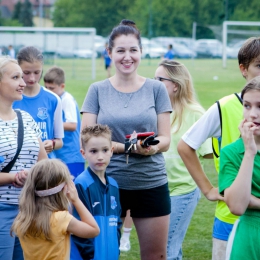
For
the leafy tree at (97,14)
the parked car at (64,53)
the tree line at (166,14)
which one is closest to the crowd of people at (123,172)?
the parked car at (64,53)

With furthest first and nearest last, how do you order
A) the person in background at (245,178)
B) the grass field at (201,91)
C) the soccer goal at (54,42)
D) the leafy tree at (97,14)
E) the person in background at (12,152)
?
1. the leafy tree at (97,14)
2. the soccer goal at (54,42)
3. the grass field at (201,91)
4. the person in background at (12,152)
5. the person in background at (245,178)

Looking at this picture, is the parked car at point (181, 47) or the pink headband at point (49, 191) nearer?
the pink headband at point (49, 191)

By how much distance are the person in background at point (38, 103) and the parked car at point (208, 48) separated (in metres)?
51.7

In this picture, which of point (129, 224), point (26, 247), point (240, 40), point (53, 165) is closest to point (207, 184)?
point (53, 165)

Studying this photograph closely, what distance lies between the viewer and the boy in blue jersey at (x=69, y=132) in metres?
6.86

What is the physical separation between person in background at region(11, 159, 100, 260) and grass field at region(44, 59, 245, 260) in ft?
9.08

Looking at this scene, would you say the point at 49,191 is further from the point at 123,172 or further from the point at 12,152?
the point at 123,172

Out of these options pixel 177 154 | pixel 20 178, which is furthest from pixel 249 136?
pixel 177 154

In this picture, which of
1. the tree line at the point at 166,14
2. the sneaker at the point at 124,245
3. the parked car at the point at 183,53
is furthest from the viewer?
the tree line at the point at 166,14

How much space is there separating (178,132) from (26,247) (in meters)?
1.95

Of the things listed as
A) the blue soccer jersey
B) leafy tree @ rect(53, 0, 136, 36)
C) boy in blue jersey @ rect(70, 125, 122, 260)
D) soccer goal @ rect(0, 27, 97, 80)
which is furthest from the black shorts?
leafy tree @ rect(53, 0, 136, 36)

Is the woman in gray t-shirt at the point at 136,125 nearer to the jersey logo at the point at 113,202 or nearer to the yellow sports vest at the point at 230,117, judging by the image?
the jersey logo at the point at 113,202

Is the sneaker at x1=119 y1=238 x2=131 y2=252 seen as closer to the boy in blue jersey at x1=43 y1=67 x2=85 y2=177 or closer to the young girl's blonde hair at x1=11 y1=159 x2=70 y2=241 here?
the boy in blue jersey at x1=43 y1=67 x2=85 y2=177

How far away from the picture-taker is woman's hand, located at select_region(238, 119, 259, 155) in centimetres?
298
